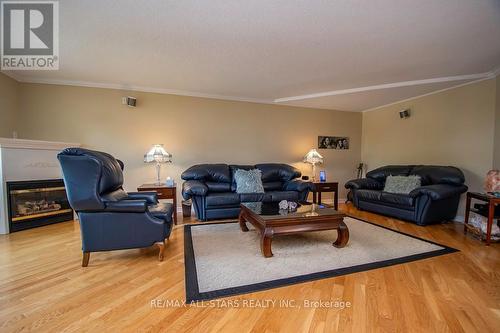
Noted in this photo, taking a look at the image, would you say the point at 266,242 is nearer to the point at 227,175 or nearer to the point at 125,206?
the point at 125,206

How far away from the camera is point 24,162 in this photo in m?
3.16

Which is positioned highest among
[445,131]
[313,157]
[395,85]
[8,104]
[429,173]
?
[395,85]

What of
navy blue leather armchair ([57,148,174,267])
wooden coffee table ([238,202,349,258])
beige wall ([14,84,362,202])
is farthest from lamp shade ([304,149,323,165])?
navy blue leather armchair ([57,148,174,267])

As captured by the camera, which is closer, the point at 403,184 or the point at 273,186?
the point at 403,184

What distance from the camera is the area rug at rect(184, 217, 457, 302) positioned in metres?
1.81

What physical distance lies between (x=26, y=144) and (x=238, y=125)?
337 cm

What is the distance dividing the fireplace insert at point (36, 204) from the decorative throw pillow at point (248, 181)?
2783 millimetres

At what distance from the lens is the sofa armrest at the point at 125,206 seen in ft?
6.73

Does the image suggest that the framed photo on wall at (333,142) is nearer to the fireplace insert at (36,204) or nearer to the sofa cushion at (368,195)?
the sofa cushion at (368,195)

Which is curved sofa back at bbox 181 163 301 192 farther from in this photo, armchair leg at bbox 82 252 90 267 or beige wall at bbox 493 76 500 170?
beige wall at bbox 493 76 500 170

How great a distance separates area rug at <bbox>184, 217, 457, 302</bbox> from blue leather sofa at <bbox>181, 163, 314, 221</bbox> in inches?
19.4

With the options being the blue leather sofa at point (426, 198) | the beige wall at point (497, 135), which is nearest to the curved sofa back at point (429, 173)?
the blue leather sofa at point (426, 198)

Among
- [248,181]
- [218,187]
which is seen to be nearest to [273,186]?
[248,181]

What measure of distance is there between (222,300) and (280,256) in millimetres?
878
